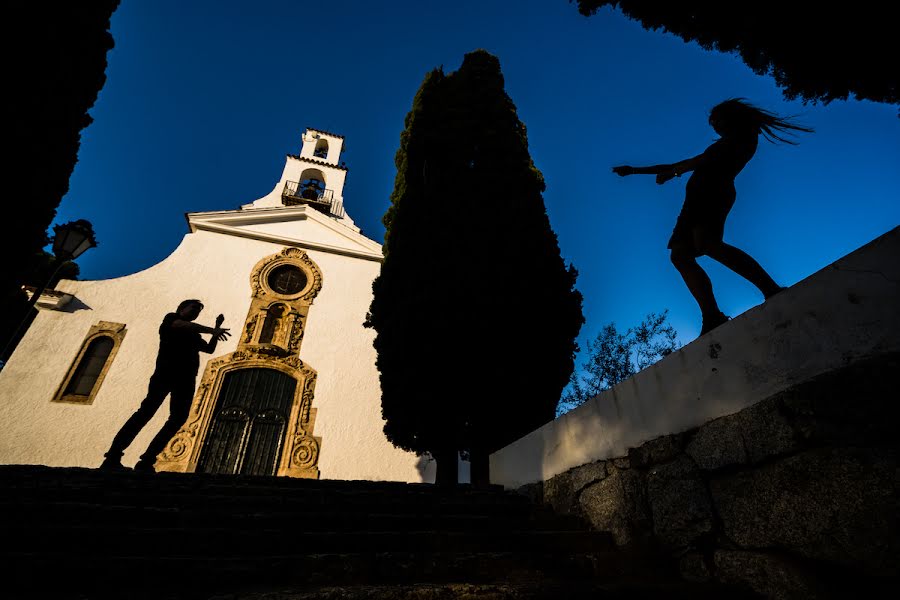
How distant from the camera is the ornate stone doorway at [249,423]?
312 inches

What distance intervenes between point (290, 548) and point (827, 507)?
229 centimetres

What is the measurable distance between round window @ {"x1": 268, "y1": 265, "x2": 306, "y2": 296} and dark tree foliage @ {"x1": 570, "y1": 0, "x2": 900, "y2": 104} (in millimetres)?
8637

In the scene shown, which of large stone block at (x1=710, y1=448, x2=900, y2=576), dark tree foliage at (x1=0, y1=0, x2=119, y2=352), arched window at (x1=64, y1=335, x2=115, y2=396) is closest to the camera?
large stone block at (x1=710, y1=448, x2=900, y2=576)

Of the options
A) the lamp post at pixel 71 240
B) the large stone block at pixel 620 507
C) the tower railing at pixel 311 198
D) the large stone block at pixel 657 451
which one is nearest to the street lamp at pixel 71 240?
Answer: the lamp post at pixel 71 240

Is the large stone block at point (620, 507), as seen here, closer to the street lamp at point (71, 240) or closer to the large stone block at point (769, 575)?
the large stone block at point (769, 575)

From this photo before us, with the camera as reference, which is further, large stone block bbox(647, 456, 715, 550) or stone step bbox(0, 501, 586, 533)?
stone step bbox(0, 501, 586, 533)

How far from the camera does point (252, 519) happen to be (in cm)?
228

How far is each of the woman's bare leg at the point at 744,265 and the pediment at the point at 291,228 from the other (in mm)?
9954

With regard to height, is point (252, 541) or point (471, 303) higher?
point (471, 303)

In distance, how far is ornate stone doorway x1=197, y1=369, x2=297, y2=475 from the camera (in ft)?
26.0

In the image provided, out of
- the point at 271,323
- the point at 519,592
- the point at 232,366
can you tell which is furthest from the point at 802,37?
the point at 232,366

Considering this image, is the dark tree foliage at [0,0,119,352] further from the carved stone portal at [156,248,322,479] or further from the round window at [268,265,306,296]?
the round window at [268,265,306,296]

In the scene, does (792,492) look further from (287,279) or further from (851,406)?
(287,279)

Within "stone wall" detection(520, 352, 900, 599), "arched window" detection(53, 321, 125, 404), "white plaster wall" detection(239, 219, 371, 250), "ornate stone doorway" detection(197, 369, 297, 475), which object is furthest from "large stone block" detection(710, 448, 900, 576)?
"white plaster wall" detection(239, 219, 371, 250)
